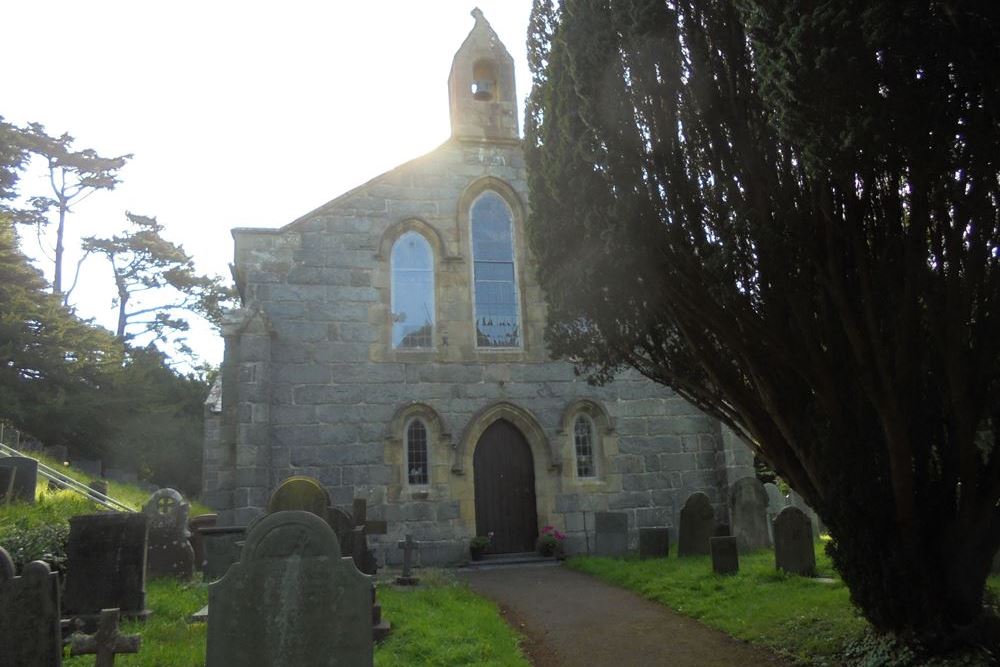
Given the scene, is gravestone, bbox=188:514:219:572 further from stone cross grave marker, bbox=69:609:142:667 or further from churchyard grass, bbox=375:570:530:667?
stone cross grave marker, bbox=69:609:142:667

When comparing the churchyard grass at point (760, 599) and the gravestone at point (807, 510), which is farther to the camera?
the gravestone at point (807, 510)

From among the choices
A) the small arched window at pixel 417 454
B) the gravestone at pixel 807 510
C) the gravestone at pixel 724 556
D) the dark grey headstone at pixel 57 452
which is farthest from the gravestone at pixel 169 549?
the dark grey headstone at pixel 57 452

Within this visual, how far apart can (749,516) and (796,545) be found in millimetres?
2939

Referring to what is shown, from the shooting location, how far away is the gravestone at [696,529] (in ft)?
39.4

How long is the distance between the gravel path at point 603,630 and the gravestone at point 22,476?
6.96 metres

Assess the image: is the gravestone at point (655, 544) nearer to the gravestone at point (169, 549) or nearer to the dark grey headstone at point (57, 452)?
the gravestone at point (169, 549)

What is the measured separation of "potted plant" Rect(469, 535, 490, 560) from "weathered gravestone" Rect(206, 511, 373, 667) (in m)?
8.37

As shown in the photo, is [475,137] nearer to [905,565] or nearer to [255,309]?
[255,309]

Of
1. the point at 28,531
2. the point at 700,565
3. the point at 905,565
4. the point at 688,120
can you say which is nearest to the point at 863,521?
the point at 905,565

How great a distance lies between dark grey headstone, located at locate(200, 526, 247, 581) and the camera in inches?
386

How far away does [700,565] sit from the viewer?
10.8 m

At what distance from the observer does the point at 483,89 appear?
15.7m

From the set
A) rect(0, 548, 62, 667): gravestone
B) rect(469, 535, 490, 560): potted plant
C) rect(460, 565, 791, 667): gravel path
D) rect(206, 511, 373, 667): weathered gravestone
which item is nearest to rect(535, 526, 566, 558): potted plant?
rect(469, 535, 490, 560): potted plant

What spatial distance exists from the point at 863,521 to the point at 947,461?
0.85m
